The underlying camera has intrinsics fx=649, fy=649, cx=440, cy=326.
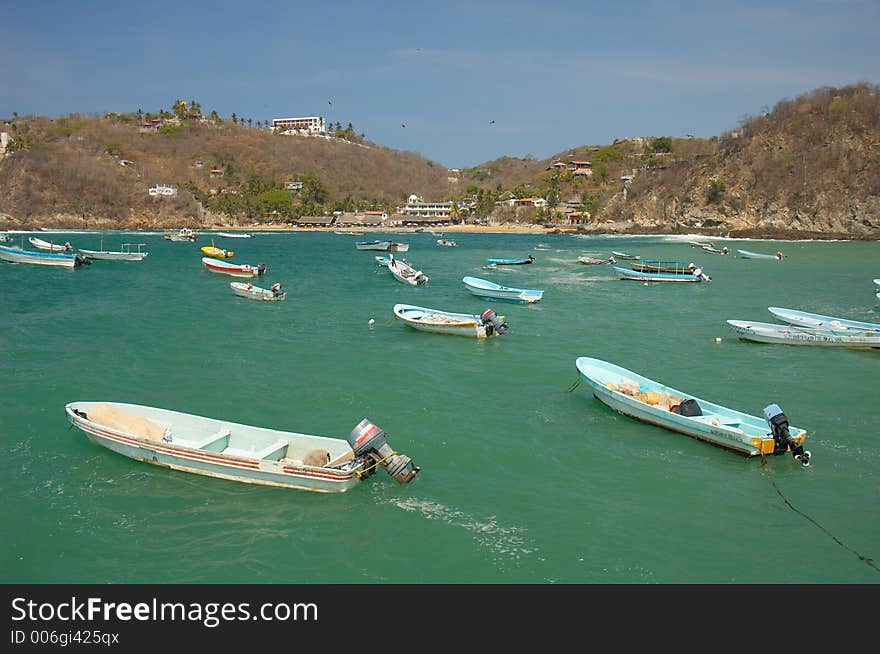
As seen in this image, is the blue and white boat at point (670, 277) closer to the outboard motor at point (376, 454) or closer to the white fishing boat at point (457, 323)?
the white fishing boat at point (457, 323)

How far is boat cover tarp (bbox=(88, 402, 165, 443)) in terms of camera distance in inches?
695

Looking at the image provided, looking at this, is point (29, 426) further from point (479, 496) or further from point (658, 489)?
point (658, 489)

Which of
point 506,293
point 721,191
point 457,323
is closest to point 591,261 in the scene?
point 506,293

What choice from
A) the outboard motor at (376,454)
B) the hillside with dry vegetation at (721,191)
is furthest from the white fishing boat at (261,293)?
the hillside with dry vegetation at (721,191)

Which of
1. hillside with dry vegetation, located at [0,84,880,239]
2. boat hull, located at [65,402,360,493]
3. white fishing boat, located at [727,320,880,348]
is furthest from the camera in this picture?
hillside with dry vegetation, located at [0,84,880,239]

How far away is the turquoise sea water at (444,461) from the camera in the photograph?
1334 centimetres

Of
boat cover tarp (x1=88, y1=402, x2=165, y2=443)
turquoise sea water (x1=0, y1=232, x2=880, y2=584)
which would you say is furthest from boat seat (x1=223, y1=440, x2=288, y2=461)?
boat cover tarp (x1=88, y1=402, x2=165, y2=443)

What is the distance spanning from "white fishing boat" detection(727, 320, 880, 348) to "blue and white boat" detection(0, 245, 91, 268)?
6585 centimetres

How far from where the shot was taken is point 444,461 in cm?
1822

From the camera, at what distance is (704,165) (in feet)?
506

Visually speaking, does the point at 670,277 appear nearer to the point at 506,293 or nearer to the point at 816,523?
the point at 506,293

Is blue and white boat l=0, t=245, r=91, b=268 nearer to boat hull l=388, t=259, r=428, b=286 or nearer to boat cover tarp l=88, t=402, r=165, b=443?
boat hull l=388, t=259, r=428, b=286

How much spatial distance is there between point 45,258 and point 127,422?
64.2m

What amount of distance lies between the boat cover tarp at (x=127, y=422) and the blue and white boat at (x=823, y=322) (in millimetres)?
30621
